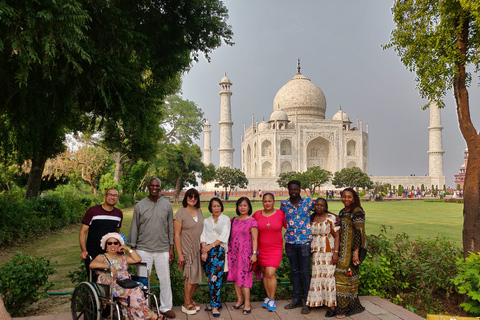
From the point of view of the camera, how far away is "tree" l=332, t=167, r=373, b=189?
29977 mm

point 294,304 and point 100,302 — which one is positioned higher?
point 100,302

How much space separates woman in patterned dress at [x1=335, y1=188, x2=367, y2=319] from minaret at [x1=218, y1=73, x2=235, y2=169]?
3747cm

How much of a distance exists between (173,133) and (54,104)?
547 inches

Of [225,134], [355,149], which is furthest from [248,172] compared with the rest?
[355,149]

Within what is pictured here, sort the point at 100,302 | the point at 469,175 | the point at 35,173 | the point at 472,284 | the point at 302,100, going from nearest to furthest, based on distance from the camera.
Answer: the point at 100,302
the point at 472,284
the point at 469,175
the point at 35,173
the point at 302,100

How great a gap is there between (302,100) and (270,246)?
41351 mm

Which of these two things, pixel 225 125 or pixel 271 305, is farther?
pixel 225 125

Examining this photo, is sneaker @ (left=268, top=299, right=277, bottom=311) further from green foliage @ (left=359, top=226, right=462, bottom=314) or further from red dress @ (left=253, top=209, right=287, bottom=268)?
green foliage @ (left=359, top=226, right=462, bottom=314)

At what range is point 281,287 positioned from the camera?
16.2 feet

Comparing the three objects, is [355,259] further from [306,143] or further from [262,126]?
[262,126]

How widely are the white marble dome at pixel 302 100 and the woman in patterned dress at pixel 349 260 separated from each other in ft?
130

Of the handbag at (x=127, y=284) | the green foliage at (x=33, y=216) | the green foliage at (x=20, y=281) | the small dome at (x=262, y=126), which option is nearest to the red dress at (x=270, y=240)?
the handbag at (x=127, y=284)

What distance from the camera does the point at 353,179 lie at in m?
30.4

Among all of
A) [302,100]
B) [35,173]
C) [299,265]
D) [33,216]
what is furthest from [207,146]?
[299,265]
